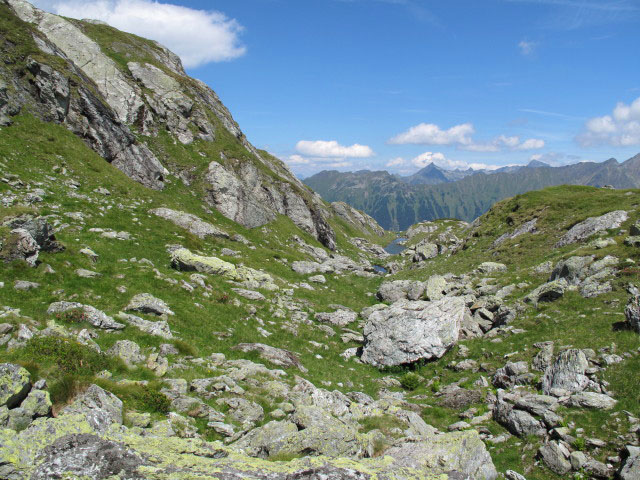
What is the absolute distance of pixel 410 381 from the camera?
20953 millimetres

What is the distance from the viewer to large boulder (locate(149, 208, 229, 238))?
41906mm

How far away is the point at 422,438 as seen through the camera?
1030 cm

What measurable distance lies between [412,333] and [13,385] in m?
21.3

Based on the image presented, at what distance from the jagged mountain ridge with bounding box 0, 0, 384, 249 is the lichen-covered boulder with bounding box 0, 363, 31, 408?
4330 centimetres

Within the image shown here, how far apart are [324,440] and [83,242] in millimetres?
23945

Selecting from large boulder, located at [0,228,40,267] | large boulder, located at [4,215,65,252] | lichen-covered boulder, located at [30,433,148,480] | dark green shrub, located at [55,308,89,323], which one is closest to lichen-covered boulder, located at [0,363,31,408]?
lichen-covered boulder, located at [30,433,148,480]

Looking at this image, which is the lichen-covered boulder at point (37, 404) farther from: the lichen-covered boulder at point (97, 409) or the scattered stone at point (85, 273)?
the scattered stone at point (85, 273)

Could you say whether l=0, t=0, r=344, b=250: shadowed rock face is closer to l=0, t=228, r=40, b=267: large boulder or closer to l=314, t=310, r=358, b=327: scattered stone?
l=0, t=228, r=40, b=267: large boulder

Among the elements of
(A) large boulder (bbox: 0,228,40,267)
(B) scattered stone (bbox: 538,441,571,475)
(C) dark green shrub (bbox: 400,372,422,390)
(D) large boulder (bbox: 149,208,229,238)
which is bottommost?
(C) dark green shrub (bbox: 400,372,422,390)

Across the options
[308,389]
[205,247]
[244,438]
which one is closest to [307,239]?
[205,247]

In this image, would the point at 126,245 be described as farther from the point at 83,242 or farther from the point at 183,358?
the point at 183,358

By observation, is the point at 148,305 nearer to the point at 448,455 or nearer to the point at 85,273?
the point at 85,273

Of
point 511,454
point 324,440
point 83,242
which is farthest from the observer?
point 83,242

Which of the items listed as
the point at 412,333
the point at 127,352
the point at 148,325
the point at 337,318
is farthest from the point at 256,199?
the point at 127,352
